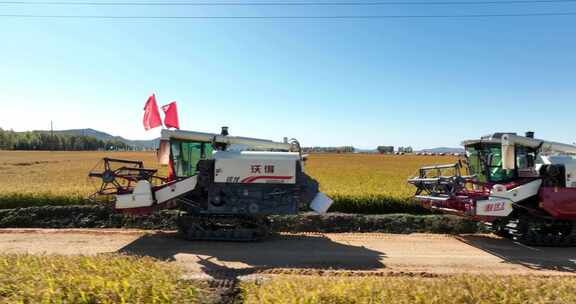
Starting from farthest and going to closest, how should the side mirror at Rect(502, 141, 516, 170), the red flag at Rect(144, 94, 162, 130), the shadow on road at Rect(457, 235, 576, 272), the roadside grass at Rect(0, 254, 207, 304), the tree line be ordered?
1. the tree line
2. the red flag at Rect(144, 94, 162, 130)
3. the side mirror at Rect(502, 141, 516, 170)
4. the shadow on road at Rect(457, 235, 576, 272)
5. the roadside grass at Rect(0, 254, 207, 304)

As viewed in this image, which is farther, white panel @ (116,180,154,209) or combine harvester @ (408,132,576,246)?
combine harvester @ (408,132,576,246)

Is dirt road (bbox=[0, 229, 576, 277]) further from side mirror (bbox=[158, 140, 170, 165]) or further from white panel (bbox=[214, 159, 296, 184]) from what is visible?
side mirror (bbox=[158, 140, 170, 165])

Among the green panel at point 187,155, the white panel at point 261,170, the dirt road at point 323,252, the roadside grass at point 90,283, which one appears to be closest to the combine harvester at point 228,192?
the white panel at point 261,170

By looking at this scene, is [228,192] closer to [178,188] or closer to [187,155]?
[178,188]

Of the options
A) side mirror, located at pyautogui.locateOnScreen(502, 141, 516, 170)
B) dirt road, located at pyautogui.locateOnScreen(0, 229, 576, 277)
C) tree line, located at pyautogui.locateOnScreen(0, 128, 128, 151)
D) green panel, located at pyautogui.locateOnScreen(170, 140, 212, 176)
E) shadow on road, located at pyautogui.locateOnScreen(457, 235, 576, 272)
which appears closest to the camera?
dirt road, located at pyautogui.locateOnScreen(0, 229, 576, 277)

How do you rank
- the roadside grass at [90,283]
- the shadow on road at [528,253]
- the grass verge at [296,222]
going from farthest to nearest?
the grass verge at [296,222] → the shadow on road at [528,253] → the roadside grass at [90,283]

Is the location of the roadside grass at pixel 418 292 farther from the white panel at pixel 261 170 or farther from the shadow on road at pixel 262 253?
the white panel at pixel 261 170

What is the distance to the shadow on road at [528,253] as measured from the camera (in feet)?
28.3

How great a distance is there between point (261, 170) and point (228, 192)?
1106 millimetres

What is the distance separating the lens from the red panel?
1023cm

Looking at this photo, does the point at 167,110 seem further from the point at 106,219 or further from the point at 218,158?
the point at 106,219

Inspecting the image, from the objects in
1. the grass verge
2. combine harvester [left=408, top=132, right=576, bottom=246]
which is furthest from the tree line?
Result: combine harvester [left=408, top=132, right=576, bottom=246]

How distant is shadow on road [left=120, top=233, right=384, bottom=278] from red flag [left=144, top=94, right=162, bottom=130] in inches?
125

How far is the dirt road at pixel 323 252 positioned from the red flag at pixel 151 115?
3.18m
